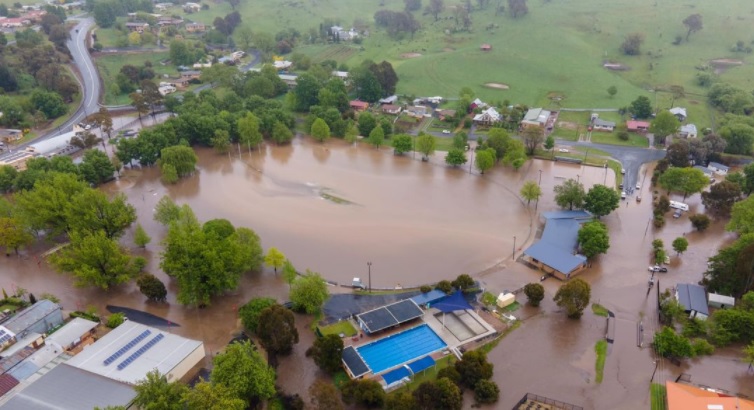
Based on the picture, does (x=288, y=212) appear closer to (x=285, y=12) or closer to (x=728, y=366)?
(x=728, y=366)

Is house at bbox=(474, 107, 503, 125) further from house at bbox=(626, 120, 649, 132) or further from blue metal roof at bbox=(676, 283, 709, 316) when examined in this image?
blue metal roof at bbox=(676, 283, 709, 316)

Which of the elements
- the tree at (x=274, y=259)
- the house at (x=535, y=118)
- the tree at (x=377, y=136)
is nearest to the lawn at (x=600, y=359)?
the tree at (x=274, y=259)

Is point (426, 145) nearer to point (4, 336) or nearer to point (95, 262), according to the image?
point (95, 262)

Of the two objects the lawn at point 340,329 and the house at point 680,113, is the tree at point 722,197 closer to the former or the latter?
the house at point 680,113

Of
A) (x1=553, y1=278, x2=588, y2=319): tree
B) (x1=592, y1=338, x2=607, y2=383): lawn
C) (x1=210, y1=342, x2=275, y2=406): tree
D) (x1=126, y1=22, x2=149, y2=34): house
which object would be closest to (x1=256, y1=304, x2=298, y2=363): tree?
(x1=210, y1=342, x2=275, y2=406): tree

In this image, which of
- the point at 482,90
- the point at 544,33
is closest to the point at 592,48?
the point at 544,33

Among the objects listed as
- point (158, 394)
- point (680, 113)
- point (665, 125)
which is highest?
point (665, 125)

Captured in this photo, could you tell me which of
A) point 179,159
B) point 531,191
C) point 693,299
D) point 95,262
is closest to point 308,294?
point 95,262
